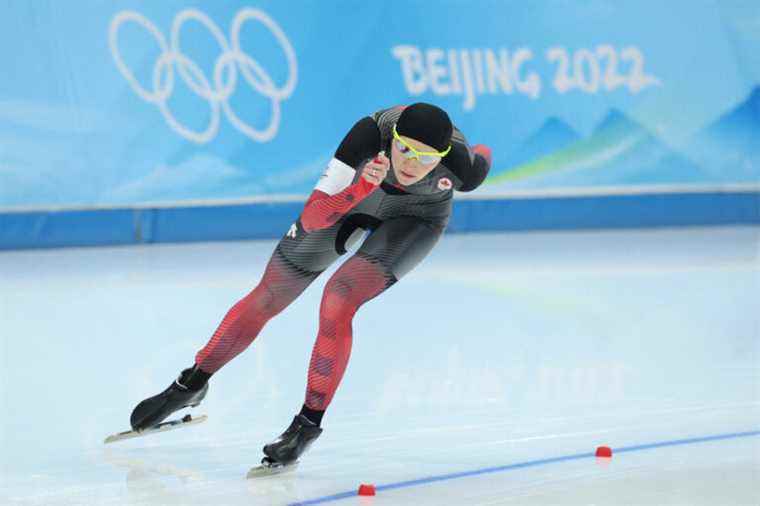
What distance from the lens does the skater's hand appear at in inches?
161

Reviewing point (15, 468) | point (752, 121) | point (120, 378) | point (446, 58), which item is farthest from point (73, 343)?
point (752, 121)

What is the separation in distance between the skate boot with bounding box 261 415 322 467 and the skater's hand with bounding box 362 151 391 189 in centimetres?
75

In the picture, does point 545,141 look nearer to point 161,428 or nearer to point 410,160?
point 161,428

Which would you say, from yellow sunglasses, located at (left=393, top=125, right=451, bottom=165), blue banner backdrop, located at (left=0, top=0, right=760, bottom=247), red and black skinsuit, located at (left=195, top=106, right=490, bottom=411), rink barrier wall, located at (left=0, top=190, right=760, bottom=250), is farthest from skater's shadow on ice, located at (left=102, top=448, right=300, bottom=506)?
rink barrier wall, located at (left=0, top=190, right=760, bottom=250)

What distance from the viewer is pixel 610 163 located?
11.1 metres

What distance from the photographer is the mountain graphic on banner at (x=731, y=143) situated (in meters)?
11.3

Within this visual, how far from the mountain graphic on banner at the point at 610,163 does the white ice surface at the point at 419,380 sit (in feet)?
4.32

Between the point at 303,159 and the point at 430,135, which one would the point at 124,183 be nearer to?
the point at 303,159

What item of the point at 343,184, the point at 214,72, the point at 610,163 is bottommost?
the point at 343,184

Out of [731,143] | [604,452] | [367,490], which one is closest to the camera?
[367,490]

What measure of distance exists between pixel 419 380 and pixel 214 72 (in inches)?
188

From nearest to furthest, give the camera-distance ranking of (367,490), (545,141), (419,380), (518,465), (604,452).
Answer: (367,490), (518,465), (604,452), (419,380), (545,141)

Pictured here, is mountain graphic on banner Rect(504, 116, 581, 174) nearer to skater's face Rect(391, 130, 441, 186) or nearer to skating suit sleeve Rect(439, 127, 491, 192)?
skating suit sleeve Rect(439, 127, 491, 192)

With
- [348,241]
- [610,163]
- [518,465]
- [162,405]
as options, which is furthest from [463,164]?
[610,163]
